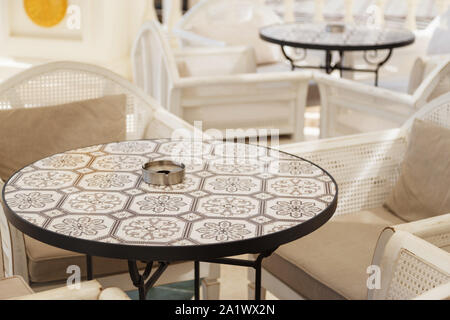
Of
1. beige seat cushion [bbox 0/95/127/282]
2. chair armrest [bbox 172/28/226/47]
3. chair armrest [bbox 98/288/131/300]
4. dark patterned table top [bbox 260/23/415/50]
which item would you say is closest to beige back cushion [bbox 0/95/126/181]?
beige seat cushion [bbox 0/95/127/282]

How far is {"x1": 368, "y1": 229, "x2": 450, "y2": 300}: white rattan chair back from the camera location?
4.69 ft

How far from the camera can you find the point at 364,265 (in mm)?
1884

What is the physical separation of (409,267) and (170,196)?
1.89 feet

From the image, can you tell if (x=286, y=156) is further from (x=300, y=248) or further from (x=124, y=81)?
(x=124, y=81)

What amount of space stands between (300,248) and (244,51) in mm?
2108

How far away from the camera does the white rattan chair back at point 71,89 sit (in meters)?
2.37

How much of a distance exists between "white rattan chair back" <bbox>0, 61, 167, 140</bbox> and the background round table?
168cm

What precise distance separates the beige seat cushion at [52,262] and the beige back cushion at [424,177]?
957mm

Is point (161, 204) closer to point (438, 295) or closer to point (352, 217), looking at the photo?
point (438, 295)

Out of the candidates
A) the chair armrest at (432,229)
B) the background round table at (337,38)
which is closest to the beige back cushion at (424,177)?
the chair armrest at (432,229)

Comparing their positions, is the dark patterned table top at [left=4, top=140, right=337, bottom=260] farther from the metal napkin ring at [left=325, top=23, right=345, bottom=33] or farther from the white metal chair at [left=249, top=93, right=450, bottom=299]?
the metal napkin ring at [left=325, top=23, right=345, bottom=33]

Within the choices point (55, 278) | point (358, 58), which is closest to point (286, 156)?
point (55, 278)

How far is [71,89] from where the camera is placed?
2.47 m
